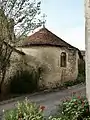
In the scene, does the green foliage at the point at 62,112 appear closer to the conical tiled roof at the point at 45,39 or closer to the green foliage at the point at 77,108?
Result: the green foliage at the point at 77,108

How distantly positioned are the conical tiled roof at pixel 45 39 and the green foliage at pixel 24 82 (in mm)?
3264

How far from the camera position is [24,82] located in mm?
22953

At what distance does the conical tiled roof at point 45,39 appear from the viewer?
87.2ft

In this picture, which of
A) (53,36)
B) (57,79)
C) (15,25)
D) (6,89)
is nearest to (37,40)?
(53,36)

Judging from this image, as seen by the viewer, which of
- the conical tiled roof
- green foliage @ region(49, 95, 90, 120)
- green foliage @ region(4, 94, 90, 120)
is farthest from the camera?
the conical tiled roof

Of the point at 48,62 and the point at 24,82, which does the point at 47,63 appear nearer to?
the point at 48,62

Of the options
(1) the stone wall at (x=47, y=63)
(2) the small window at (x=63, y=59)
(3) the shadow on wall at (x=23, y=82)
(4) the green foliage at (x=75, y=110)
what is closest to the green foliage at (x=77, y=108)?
(4) the green foliage at (x=75, y=110)

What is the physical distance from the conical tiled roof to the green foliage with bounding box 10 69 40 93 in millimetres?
3264

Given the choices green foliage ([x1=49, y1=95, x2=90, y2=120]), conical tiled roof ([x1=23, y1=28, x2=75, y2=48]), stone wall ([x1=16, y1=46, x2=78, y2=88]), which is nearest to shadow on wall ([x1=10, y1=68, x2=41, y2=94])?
stone wall ([x1=16, y1=46, x2=78, y2=88])

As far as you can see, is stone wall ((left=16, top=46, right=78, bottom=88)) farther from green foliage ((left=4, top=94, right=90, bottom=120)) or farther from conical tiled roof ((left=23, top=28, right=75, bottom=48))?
green foliage ((left=4, top=94, right=90, bottom=120))

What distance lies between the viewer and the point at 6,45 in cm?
1973

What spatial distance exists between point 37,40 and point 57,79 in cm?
385

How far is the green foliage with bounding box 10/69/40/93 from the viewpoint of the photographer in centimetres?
2261

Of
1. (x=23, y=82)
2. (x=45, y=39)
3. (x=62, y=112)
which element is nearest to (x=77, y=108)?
(x=62, y=112)
